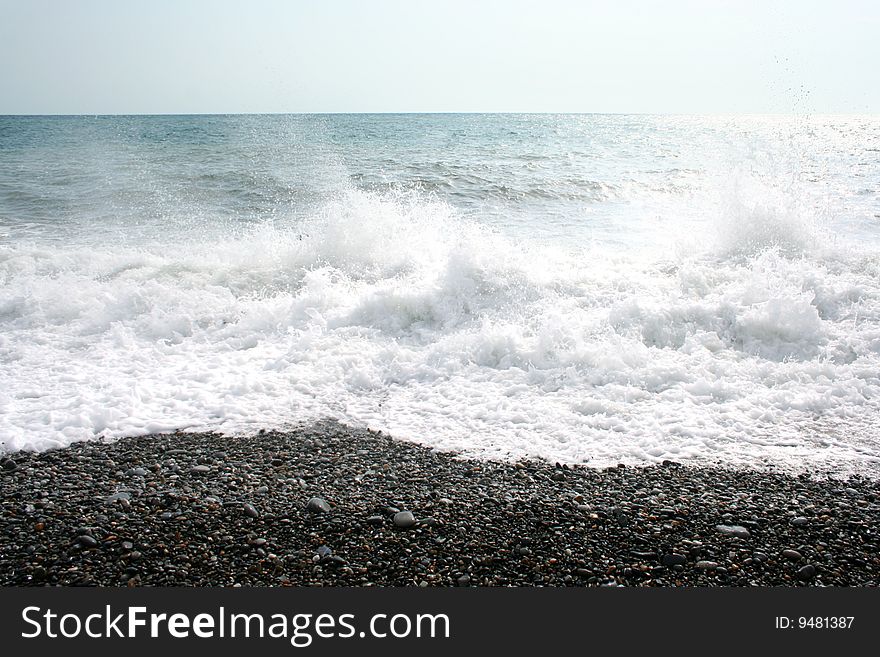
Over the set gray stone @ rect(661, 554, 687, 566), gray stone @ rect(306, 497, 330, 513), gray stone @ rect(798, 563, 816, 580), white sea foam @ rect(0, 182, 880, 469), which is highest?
white sea foam @ rect(0, 182, 880, 469)

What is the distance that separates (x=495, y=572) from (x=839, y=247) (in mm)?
10661

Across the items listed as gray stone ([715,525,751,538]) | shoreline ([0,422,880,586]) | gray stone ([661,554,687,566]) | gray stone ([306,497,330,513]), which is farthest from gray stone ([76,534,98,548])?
gray stone ([715,525,751,538])

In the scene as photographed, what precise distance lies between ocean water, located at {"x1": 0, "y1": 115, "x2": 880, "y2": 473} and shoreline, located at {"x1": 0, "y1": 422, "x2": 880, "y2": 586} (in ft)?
1.65

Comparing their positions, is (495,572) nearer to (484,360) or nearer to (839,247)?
(484,360)

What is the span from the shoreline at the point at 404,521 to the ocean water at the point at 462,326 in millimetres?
503

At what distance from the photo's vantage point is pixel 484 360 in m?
7.37

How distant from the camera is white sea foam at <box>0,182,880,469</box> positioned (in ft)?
18.8

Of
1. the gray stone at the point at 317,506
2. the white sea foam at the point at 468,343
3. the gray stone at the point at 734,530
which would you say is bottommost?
the gray stone at the point at 734,530

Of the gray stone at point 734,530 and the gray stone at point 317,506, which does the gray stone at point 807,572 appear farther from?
the gray stone at point 317,506

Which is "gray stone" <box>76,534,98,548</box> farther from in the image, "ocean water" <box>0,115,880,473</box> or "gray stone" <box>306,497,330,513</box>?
"ocean water" <box>0,115,880,473</box>

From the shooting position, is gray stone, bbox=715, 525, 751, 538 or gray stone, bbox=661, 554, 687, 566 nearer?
gray stone, bbox=661, 554, 687, 566

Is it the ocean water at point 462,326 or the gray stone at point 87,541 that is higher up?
the ocean water at point 462,326

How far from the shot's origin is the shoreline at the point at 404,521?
3.56m

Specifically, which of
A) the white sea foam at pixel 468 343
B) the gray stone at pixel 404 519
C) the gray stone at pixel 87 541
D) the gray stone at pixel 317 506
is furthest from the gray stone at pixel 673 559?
the gray stone at pixel 87 541
